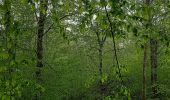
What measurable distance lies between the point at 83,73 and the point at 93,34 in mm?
2702

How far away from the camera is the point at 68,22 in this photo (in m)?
19.9

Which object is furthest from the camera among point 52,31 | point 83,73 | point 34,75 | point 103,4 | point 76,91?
point 76,91

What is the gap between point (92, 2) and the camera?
340cm

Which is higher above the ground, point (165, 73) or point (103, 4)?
point (103, 4)

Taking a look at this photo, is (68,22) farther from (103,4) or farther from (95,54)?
(103,4)

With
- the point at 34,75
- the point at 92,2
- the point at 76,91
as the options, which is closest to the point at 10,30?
the point at 92,2

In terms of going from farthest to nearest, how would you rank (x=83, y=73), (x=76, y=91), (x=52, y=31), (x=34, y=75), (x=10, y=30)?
(x=76, y=91) < (x=83, y=73) < (x=52, y=31) < (x=34, y=75) < (x=10, y=30)

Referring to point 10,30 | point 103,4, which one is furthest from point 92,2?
point 10,30

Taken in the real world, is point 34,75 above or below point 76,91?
above

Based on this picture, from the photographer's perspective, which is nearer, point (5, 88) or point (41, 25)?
point (5, 88)

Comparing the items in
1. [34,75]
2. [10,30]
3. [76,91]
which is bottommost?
[76,91]

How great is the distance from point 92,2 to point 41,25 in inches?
573

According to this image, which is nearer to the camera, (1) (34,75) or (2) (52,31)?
(1) (34,75)

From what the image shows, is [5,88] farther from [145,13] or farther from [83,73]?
[83,73]
